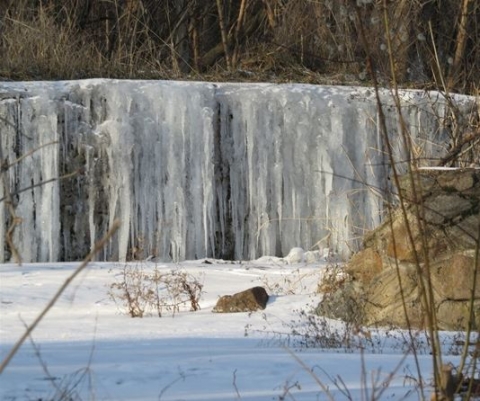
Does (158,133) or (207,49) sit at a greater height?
(207,49)

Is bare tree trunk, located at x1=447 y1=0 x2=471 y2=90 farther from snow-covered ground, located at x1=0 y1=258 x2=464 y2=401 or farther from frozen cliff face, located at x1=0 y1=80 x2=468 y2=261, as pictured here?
snow-covered ground, located at x1=0 y1=258 x2=464 y2=401

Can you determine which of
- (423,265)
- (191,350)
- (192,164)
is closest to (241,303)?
(423,265)

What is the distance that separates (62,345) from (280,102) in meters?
7.04

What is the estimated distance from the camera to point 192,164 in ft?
42.3

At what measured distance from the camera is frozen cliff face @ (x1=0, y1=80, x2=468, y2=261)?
12.5 metres

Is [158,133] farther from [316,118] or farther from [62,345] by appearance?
[62,345]

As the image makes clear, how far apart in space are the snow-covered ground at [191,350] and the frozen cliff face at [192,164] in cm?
132

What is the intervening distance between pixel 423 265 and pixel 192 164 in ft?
17.0

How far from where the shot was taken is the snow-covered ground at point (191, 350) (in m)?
4.68

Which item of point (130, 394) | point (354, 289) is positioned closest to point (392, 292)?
point (354, 289)

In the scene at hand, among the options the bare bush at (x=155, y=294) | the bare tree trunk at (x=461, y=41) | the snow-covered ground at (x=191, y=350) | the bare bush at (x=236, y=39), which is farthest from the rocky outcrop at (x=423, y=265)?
the bare tree trunk at (x=461, y=41)

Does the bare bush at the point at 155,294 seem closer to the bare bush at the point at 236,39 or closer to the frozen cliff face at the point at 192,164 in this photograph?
the frozen cliff face at the point at 192,164

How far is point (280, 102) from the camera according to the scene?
13172 mm

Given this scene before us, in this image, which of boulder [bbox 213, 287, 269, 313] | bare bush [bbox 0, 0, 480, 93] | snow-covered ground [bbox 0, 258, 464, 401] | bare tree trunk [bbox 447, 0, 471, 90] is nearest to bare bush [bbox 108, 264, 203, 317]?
snow-covered ground [bbox 0, 258, 464, 401]
